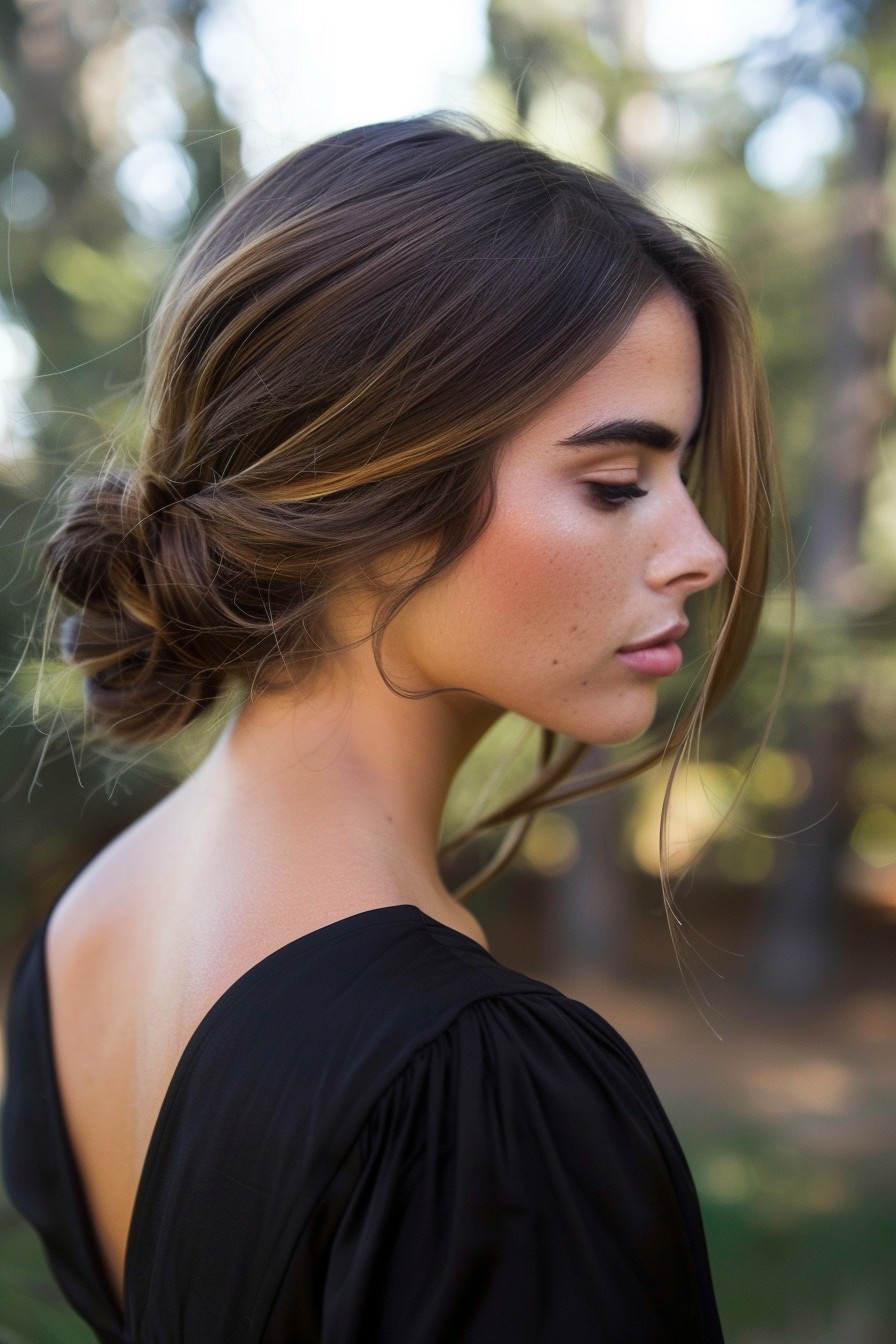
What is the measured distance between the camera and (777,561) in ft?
13.6

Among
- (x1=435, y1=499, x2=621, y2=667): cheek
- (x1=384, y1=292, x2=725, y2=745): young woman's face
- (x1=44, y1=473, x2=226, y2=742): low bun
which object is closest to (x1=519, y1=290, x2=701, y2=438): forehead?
(x1=384, y1=292, x2=725, y2=745): young woman's face

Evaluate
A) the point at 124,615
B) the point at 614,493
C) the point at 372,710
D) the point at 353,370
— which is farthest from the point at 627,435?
the point at 124,615

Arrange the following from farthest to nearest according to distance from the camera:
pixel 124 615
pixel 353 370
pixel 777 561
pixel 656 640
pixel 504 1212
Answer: pixel 777 561, pixel 124 615, pixel 656 640, pixel 353 370, pixel 504 1212

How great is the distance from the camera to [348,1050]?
965 millimetres

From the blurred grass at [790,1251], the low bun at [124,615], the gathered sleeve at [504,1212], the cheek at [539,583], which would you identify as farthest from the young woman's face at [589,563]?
Result: the blurred grass at [790,1251]

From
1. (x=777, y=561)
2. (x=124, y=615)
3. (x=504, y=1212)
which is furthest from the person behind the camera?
(x=777, y=561)

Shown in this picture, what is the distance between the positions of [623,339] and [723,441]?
0.28 m

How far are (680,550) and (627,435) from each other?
Result: 0.16 m

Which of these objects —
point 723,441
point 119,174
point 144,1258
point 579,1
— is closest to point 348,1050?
point 144,1258

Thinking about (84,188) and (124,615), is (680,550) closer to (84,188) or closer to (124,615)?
(124,615)

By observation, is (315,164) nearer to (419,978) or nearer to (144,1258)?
(419,978)

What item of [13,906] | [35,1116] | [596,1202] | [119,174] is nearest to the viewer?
[596,1202]

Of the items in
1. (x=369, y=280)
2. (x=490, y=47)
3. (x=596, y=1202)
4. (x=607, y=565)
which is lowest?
(x=596, y=1202)

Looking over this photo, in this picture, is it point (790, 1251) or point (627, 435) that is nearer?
point (627, 435)
